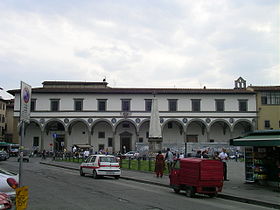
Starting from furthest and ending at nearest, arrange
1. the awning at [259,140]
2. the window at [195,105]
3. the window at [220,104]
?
the window at [220,104]
the window at [195,105]
the awning at [259,140]

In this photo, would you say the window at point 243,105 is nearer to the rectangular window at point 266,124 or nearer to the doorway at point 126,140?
the rectangular window at point 266,124

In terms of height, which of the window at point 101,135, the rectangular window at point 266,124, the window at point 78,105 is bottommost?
the window at point 101,135

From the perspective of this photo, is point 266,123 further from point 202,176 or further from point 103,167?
point 202,176

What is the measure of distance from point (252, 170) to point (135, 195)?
6.50 metres

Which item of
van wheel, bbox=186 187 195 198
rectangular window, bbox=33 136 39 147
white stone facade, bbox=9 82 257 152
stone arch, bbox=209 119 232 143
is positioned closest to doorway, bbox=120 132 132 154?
white stone facade, bbox=9 82 257 152

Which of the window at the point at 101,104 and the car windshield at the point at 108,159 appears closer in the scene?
the car windshield at the point at 108,159

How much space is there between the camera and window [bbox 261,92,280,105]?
53750 millimetres

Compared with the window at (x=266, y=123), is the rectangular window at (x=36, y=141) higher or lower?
lower

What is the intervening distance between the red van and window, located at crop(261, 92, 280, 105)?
44.3 metres

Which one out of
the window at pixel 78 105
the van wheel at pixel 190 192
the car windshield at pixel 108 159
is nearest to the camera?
the van wheel at pixel 190 192

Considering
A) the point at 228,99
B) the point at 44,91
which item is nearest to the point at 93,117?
the point at 44,91

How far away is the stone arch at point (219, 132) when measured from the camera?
179ft

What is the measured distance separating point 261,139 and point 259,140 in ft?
0.34

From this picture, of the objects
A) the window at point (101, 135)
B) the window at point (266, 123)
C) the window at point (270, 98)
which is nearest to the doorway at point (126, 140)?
the window at point (101, 135)
